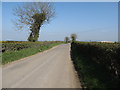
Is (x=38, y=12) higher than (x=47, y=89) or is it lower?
higher

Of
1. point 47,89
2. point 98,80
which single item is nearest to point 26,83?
point 47,89

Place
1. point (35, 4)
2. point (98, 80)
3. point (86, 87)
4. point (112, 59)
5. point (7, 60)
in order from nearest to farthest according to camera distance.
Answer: point (86, 87) → point (98, 80) → point (112, 59) → point (7, 60) → point (35, 4)

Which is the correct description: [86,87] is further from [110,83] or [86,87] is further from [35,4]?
[35,4]

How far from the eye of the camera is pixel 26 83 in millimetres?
7020

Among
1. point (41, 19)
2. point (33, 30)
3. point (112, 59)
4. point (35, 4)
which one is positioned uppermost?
point (35, 4)

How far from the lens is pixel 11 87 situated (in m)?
6.54

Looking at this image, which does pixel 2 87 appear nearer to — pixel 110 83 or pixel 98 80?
pixel 98 80

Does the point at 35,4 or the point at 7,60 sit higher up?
the point at 35,4

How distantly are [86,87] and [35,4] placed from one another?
4029 centimetres

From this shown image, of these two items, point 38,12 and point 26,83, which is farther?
point 38,12

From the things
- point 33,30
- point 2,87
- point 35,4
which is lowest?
point 2,87

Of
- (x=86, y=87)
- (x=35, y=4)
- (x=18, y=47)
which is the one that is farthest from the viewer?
(x=35, y=4)

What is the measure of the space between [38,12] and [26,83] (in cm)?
3862

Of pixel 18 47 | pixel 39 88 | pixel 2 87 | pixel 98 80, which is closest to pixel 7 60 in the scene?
pixel 2 87
